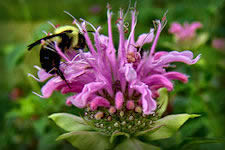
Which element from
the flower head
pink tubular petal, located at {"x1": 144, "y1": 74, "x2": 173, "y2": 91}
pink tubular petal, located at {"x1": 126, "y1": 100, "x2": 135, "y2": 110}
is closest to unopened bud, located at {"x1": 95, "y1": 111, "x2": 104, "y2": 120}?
the flower head

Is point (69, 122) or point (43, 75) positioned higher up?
point (43, 75)

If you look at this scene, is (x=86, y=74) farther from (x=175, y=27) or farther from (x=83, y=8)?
(x=83, y=8)

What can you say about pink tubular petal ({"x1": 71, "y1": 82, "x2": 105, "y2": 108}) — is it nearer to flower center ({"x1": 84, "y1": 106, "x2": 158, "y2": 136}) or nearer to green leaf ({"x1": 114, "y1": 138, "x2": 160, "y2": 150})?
flower center ({"x1": 84, "y1": 106, "x2": 158, "y2": 136})

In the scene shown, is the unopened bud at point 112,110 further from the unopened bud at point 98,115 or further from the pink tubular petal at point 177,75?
the pink tubular petal at point 177,75

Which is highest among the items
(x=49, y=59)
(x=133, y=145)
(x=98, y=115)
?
(x=49, y=59)

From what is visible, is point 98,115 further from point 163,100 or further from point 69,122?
point 163,100

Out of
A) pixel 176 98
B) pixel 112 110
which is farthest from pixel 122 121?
pixel 176 98

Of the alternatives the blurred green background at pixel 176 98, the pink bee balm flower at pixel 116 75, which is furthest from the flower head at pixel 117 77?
the blurred green background at pixel 176 98

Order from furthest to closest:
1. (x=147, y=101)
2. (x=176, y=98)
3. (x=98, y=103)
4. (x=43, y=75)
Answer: (x=176, y=98) < (x=43, y=75) < (x=98, y=103) < (x=147, y=101)
